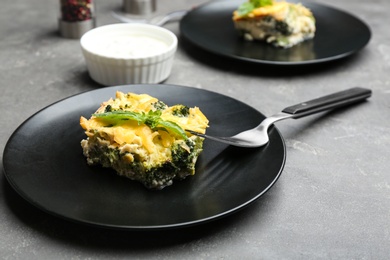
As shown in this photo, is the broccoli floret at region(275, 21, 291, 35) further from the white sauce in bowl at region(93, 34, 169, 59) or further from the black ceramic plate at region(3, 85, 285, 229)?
the black ceramic plate at region(3, 85, 285, 229)

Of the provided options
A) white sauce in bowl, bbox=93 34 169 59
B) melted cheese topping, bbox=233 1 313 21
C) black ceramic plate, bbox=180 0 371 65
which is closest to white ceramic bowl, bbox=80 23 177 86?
white sauce in bowl, bbox=93 34 169 59

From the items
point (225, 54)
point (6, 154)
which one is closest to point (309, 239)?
point (6, 154)

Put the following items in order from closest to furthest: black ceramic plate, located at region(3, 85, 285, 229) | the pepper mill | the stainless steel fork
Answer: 1. black ceramic plate, located at region(3, 85, 285, 229)
2. the stainless steel fork
3. the pepper mill

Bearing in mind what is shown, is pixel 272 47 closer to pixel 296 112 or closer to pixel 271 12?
pixel 271 12

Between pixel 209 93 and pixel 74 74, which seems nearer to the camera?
pixel 209 93

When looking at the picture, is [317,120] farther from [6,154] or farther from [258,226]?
[6,154]

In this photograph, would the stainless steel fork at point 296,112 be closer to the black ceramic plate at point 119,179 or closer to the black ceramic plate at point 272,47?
the black ceramic plate at point 119,179
